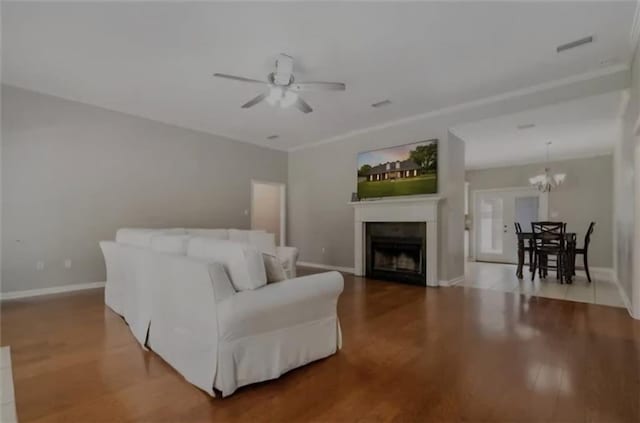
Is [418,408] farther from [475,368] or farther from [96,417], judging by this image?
[96,417]

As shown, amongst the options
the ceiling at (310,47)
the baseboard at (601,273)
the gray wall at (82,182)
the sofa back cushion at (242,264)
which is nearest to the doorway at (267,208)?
the gray wall at (82,182)

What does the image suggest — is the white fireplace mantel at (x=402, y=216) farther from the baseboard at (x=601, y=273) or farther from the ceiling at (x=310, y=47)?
the baseboard at (x=601, y=273)

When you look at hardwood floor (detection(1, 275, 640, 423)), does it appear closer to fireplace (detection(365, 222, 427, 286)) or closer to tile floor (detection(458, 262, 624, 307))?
tile floor (detection(458, 262, 624, 307))

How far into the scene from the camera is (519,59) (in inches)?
134

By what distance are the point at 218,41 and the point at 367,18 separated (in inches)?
59.2

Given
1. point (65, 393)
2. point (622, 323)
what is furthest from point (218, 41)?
point (622, 323)

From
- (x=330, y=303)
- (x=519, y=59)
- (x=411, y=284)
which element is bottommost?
(x=411, y=284)

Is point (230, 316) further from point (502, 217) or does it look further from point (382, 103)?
point (502, 217)

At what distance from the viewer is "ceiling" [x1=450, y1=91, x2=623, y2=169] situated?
166 inches

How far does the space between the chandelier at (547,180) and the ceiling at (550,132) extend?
1.44 feet

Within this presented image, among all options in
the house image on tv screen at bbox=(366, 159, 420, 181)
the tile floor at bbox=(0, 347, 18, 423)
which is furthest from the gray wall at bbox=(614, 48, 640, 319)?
the tile floor at bbox=(0, 347, 18, 423)

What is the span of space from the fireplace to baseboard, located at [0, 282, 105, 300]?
4.58 metres

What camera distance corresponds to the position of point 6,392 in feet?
6.13

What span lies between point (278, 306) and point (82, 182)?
175 inches
